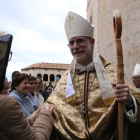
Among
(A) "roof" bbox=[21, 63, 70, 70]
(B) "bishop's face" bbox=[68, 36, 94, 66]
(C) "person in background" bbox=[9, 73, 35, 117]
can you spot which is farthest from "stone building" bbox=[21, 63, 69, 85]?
(B) "bishop's face" bbox=[68, 36, 94, 66]

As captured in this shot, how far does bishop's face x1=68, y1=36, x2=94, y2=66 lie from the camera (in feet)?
7.70

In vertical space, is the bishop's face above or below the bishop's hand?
above

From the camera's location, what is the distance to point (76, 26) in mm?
2467

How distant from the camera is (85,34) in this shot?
95.7 inches

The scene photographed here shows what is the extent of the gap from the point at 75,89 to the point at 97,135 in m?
0.75

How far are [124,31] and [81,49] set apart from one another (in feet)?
25.5

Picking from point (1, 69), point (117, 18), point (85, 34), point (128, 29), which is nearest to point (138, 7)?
point (128, 29)

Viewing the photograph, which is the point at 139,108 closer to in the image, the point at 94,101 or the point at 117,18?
the point at 94,101

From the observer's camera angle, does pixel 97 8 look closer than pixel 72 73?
No

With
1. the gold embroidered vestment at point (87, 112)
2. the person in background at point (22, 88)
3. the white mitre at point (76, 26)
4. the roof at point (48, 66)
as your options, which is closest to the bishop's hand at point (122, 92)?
the gold embroidered vestment at point (87, 112)

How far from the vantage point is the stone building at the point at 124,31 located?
8.90 meters

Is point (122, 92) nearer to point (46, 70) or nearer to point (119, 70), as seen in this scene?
point (119, 70)

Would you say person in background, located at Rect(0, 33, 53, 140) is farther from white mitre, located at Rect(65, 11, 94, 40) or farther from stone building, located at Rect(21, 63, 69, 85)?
stone building, located at Rect(21, 63, 69, 85)

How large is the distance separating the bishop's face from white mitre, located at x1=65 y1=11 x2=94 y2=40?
0.08 meters
